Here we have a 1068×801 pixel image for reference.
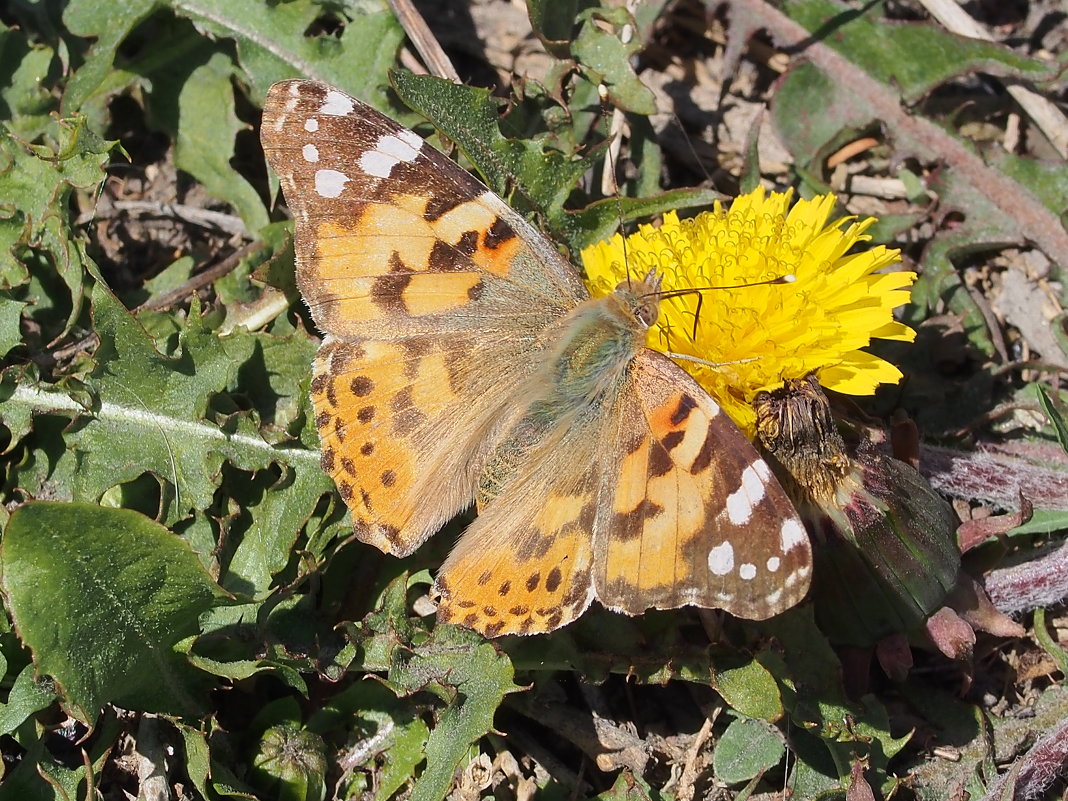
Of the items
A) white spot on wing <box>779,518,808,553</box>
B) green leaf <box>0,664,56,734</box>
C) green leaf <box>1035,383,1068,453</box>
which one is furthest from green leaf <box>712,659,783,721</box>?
green leaf <box>0,664,56,734</box>

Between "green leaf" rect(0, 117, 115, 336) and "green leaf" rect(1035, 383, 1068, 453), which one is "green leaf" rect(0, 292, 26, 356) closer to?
"green leaf" rect(0, 117, 115, 336)

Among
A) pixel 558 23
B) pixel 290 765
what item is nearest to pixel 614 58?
pixel 558 23

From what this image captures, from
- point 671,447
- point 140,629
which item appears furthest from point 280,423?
point 671,447

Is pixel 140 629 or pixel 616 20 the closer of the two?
pixel 140 629

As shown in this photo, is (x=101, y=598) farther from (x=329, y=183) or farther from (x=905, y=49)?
(x=905, y=49)

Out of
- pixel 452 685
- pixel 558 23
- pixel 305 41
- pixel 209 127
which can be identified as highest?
pixel 558 23

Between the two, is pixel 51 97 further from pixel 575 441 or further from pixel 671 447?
pixel 671 447

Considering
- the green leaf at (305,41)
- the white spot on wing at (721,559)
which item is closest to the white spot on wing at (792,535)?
the white spot on wing at (721,559)
